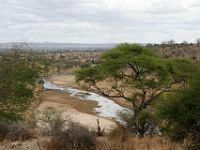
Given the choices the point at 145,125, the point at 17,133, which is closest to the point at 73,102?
the point at 145,125

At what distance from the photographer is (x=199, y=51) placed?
360 ft

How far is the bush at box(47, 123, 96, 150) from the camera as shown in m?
13.8

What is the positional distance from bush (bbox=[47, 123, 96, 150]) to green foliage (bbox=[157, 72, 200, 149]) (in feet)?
10.8

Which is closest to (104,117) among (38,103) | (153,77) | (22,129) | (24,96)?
(38,103)

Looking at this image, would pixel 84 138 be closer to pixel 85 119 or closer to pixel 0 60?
pixel 0 60

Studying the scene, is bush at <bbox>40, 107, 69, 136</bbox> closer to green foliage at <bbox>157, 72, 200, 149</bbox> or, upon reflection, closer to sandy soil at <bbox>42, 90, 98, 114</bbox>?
green foliage at <bbox>157, 72, 200, 149</bbox>

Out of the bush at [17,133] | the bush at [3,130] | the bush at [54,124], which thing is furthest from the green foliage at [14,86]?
the bush at [17,133]

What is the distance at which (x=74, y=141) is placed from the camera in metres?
13.8

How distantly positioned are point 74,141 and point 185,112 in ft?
13.2

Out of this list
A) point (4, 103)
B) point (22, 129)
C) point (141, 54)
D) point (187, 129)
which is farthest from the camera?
point (141, 54)

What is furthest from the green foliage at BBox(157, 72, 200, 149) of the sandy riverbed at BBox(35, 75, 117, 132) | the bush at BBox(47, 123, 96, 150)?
the sandy riverbed at BBox(35, 75, 117, 132)

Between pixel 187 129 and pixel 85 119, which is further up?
pixel 187 129

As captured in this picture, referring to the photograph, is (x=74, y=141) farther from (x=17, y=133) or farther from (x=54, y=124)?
(x=54, y=124)

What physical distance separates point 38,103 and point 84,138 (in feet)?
145
